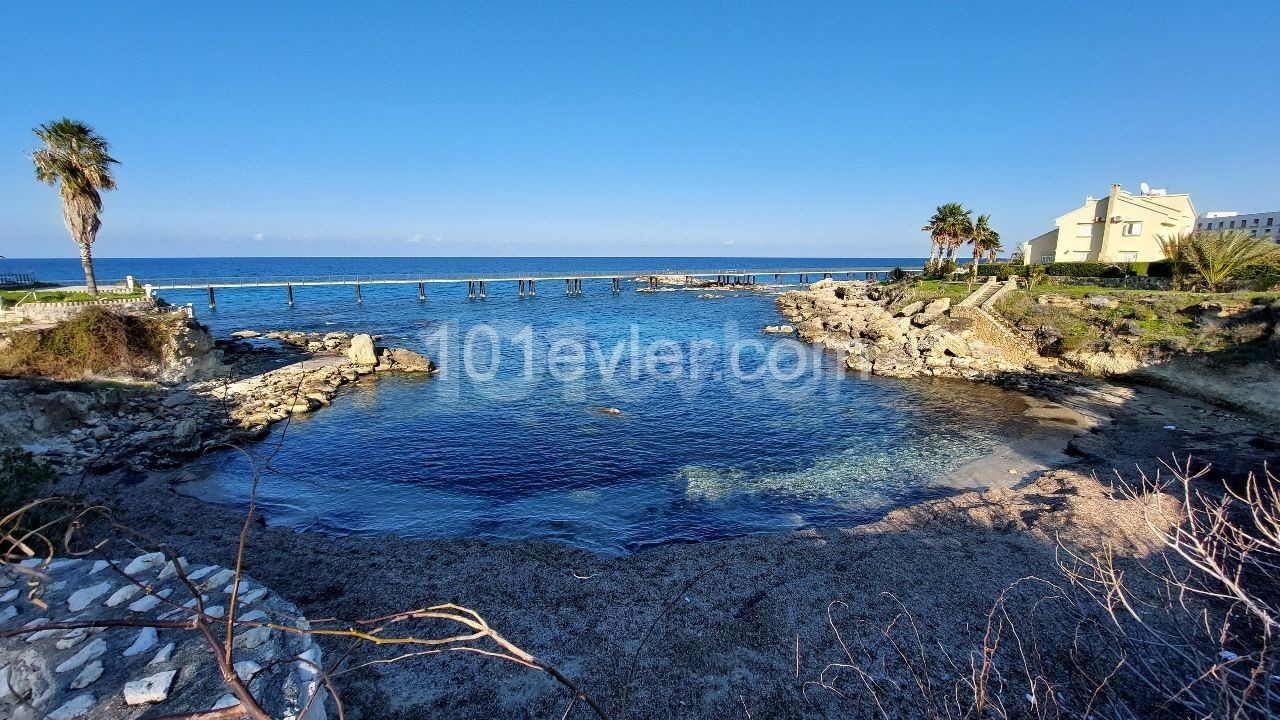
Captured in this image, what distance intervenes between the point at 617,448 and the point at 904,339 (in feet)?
94.6

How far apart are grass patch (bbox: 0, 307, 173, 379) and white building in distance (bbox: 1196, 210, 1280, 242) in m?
83.9

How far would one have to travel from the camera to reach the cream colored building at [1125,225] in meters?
45.3

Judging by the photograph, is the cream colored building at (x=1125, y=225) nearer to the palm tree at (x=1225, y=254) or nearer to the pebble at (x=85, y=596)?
the palm tree at (x=1225, y=254)

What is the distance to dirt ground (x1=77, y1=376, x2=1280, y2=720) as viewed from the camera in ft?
32.6

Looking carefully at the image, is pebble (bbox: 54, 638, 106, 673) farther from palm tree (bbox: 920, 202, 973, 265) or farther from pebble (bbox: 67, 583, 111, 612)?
palm tree (bbox: 920, 202, 973, 265)

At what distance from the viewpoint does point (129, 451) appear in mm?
20609

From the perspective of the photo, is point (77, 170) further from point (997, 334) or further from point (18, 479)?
point (997, 334)

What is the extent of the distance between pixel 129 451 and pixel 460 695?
19.0 meters

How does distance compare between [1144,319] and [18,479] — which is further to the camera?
[1144,319]

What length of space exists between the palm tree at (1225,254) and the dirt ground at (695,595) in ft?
79.5

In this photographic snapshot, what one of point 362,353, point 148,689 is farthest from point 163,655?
point 362,353

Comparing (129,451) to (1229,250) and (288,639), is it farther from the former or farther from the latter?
(1229,250)

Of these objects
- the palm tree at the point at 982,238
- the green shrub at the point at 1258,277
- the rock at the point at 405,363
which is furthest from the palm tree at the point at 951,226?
the rock at the point at 405,363

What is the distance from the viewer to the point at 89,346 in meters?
24.9
